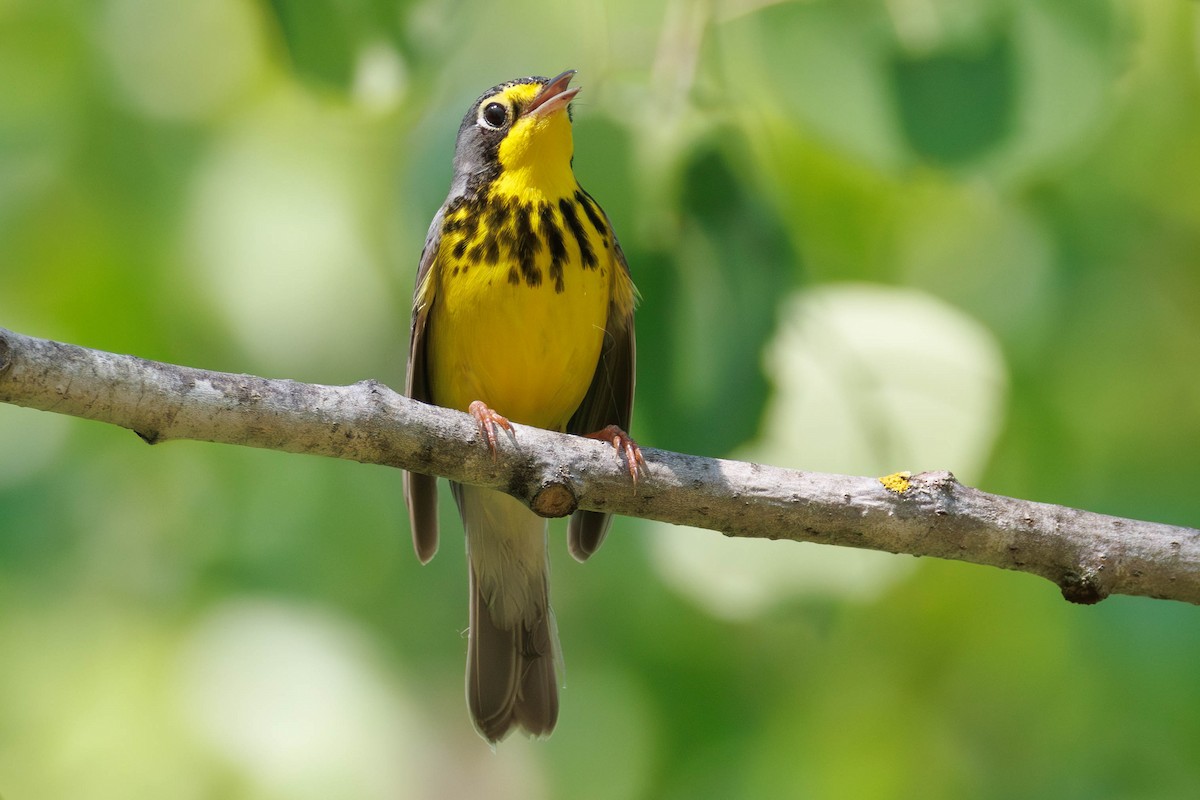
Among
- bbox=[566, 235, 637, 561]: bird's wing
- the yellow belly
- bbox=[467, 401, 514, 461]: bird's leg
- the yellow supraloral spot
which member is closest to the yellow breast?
the yellow belly

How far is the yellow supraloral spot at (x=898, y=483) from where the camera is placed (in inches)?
151

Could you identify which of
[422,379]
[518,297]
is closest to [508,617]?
[422,379]

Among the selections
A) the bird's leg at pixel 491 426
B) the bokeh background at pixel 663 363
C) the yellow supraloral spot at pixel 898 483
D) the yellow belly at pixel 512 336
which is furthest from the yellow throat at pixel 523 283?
the yellow supraloral spot at pixel 898 483

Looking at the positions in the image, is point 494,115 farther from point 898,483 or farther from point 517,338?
point 898,483

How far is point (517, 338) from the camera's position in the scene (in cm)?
499

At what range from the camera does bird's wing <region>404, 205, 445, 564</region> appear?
517cm

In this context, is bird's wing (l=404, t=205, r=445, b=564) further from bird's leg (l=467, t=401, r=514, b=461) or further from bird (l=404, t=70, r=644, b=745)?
bird's leg (l=467, t=401, r=514, b=461)

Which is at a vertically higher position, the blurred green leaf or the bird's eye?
the bird's eye

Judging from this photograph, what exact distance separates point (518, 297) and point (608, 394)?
0.96m

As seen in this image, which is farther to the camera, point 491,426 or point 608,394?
point 608,394

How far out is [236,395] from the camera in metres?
3.39

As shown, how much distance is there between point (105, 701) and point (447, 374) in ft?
7.14

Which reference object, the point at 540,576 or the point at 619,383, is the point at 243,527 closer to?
the point at 540,576

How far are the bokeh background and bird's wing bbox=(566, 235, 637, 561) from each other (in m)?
0.32
